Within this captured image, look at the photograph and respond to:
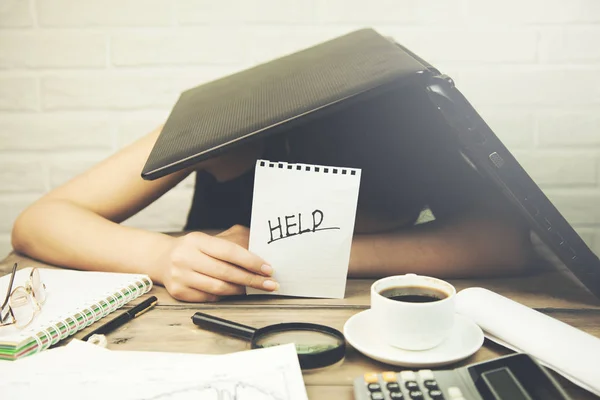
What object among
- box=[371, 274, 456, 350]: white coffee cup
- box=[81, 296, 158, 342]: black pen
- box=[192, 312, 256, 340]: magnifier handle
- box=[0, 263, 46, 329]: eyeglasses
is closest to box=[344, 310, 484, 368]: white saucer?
box=[371, 274, 456, 350]: white coffee cup

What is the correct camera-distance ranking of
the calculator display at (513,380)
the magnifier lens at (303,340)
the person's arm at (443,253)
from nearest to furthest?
1. the calculator display at (513,380)
2. the magnifier lens at (303,340)
3. the person's arm at (443,253)

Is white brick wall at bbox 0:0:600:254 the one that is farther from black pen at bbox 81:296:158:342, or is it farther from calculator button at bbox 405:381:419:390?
calculator button at bbox 405:381:419:390

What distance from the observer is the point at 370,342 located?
56 centimetres

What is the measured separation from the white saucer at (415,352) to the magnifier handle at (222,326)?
111mm

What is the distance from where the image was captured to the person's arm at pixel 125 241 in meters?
0.70

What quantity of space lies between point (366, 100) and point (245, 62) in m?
0.79

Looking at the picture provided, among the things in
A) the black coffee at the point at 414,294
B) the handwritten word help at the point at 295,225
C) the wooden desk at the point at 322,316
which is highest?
the handwritten word help at the point at 295,225

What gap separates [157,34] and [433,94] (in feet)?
3.22

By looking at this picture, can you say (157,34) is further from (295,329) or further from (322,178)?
(295,329)

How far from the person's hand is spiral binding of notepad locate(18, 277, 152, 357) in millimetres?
46

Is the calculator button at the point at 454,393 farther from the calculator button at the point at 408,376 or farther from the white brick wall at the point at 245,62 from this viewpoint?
the white brick wall at the point at 245,62

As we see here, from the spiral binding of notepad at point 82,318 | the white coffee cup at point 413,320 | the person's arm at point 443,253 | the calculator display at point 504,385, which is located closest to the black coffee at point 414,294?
the white coffee cup at point 413,320

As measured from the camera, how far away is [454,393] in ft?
1.47

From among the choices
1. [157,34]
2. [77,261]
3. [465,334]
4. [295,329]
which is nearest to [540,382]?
[465,334]
